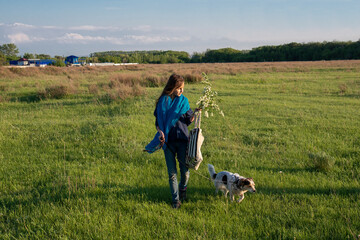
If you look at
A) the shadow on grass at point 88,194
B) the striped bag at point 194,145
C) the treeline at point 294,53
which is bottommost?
the shadow on grass at point 88,194

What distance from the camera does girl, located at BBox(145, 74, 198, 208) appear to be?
371 cm

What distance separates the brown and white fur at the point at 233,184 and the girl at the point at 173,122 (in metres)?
0.69

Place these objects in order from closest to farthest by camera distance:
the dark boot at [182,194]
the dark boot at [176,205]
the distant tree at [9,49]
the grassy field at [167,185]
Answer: the grassy field at [167,185]
the dark boot at [176,205]
the dark boot at [182,194]
the distant tree at [9,49]

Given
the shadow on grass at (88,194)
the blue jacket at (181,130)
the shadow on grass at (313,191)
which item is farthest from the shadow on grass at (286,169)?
the blue jacket at (181,130)

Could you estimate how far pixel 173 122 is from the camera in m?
3.74

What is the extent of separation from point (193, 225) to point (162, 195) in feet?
3.26

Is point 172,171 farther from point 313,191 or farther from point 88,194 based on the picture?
point 313,191

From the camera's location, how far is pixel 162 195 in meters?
4.34

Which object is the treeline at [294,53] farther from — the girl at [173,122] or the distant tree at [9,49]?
the girl at [173,122]

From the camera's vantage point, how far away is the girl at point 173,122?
146 inches

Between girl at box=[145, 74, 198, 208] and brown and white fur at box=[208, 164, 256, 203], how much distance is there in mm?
690

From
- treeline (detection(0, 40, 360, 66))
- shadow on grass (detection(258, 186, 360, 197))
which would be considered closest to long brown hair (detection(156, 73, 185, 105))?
shadow on grass (detection(258, 186, 360, 197))

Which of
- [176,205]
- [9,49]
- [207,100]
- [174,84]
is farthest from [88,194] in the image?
[9,49]

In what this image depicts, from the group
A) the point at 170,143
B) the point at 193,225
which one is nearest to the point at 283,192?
the point at 193,225
